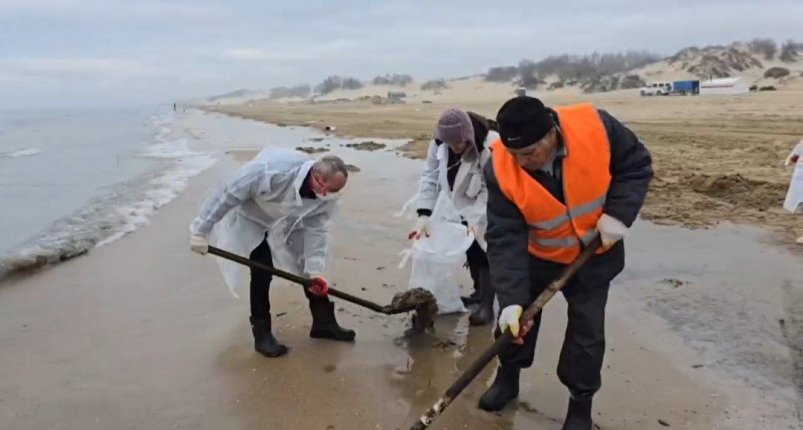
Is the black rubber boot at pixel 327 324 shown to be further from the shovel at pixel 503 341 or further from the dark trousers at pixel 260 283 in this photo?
the shovel at pixel 503 341

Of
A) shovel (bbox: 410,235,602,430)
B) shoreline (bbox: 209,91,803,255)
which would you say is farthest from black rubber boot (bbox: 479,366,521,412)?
shoreline (bbox: 209,91,803,255)

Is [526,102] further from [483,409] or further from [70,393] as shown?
[70,393]

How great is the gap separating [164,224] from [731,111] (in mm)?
16997

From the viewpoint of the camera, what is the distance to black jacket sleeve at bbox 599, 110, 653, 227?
9.46 ft

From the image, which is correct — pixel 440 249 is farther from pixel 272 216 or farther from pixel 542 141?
pixel 542 141

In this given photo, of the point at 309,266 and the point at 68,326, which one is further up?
the point at 309,266

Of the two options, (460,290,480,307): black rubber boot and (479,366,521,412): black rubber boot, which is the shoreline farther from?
(479,366,521,412): black rubber boot

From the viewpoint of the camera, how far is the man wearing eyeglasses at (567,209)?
2.79m

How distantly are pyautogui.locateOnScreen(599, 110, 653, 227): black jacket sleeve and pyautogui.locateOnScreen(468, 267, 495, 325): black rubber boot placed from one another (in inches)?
68.6

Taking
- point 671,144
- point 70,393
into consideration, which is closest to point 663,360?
→ point 70,393

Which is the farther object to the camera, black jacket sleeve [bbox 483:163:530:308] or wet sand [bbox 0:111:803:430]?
wet sand [bbox 0:111:803:430]

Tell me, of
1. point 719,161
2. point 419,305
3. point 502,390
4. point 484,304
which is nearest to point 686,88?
point 719,161

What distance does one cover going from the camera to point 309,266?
4.10 metres

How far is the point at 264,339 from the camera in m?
4.14
